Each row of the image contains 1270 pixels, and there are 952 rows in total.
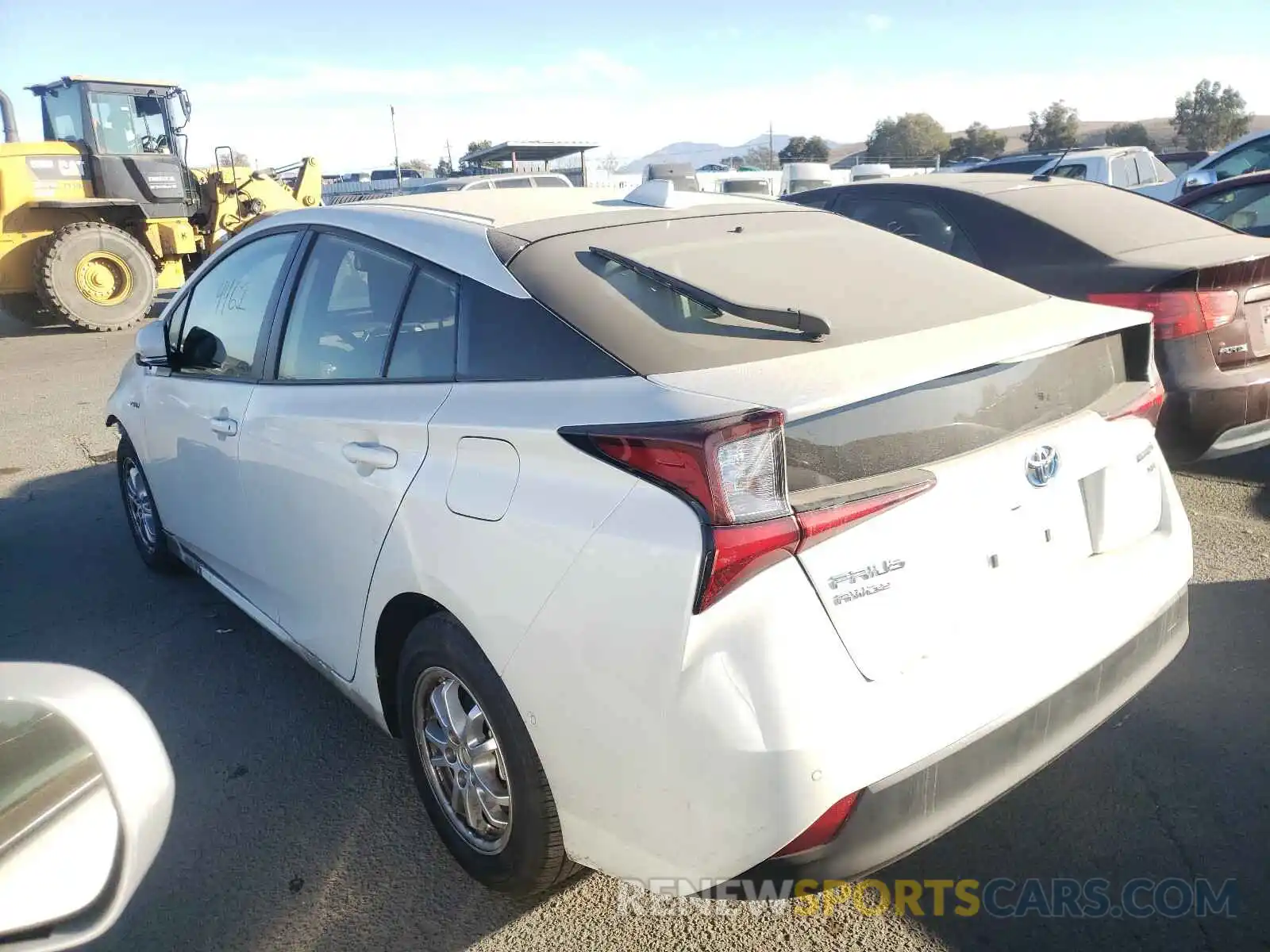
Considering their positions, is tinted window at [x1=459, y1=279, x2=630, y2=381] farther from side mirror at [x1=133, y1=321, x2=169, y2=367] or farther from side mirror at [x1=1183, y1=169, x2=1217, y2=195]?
side mirror at [x1=1183, y1=169, x2=1217, y2=195]

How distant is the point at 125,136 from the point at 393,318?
13.8 metres

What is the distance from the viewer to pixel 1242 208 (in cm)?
677

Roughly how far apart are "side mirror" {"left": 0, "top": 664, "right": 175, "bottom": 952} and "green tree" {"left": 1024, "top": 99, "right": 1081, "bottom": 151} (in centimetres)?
6740

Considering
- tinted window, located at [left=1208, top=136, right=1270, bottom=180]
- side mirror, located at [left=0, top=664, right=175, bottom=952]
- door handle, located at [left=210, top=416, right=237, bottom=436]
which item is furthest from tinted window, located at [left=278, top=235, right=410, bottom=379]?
tinted window, located at [left=1208, top=136, right=1270, bottom=180]

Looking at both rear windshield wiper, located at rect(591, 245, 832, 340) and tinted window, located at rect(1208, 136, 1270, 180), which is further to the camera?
tinted window, located at rect(1208, 136, 1270, 180)

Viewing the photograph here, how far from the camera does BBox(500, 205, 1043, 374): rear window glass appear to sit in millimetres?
2002

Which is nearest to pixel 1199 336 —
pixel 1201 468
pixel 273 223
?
pixel 1201 468

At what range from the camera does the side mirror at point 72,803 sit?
4.01 ft

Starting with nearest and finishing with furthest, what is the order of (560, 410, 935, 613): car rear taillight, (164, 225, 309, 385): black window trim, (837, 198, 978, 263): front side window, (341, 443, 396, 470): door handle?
(560, 410, 935, 613): car rear taillight → (341, 443, 396, 470): door handle → (164, 225, 309, 385): black window trim → (837, 198, 978, 263): front side window

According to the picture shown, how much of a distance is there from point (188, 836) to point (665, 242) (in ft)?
7.06

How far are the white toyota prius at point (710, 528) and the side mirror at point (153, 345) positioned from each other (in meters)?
1.25

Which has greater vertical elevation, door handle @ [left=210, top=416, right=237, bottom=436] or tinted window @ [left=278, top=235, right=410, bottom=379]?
tinted window @ [left=278, top=235, right=410, bottom=379]

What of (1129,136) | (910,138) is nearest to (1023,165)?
(1129,136)

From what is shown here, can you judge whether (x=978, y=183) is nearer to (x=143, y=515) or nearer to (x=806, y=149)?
(x=143, y=515)
